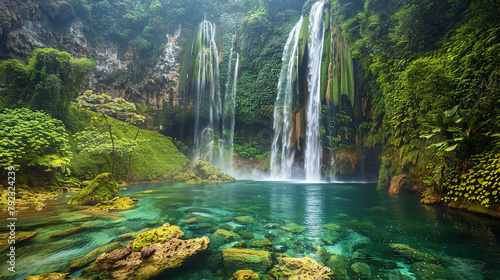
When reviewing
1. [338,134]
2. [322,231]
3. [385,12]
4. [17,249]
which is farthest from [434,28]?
[17,249]

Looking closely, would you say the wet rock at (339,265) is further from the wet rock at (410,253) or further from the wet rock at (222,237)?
the wet rock at (222,237)

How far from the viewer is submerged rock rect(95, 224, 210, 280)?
2582 millimetres

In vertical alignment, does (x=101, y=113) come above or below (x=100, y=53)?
below

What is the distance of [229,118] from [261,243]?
1991 centimetres

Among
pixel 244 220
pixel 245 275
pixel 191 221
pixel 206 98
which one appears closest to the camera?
pixel 245 275

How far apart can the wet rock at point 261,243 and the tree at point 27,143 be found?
7745mm

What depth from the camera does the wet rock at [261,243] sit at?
3502 mm

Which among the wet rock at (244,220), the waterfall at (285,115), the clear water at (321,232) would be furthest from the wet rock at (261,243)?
the waterfall at (285,115)

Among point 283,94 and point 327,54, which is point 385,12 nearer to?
point 327,54

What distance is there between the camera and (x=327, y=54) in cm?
1647

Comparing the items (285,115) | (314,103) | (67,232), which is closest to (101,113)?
(67,232)

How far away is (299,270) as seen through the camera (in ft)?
8.82

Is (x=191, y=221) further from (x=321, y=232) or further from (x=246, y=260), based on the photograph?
(x=321, y=232)

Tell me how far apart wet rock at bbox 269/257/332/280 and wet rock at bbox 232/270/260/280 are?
0.23 meters
